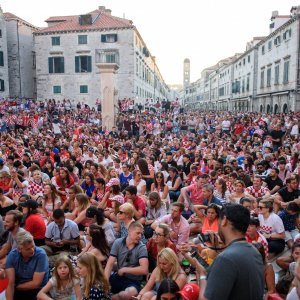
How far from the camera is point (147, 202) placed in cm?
716

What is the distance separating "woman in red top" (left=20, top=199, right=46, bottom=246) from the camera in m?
5.74

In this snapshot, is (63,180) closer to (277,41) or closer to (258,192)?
(258,192)

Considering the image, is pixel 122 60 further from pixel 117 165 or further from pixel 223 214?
pixel 223 214

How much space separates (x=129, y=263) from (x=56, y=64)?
38127mm

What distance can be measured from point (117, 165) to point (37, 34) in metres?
33.7

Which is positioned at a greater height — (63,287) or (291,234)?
(63,287)

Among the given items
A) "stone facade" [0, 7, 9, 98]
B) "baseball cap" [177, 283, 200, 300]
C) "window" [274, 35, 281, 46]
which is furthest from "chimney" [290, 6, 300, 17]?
"baseball cap" [177, 283, 200, 300]

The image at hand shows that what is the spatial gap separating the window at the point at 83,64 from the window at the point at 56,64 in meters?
1.73

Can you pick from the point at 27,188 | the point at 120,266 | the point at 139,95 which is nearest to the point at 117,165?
the point at 27,188

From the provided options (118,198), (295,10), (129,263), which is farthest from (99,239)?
(295,10)

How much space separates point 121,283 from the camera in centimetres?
474

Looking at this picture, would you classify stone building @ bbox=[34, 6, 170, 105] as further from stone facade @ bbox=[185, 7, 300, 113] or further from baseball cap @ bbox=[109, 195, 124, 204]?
baseball cap @ bbox=[109, 195, 124, 204]

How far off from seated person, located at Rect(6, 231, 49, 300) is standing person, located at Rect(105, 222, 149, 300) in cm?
90

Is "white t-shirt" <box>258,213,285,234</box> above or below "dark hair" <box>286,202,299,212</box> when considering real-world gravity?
below
